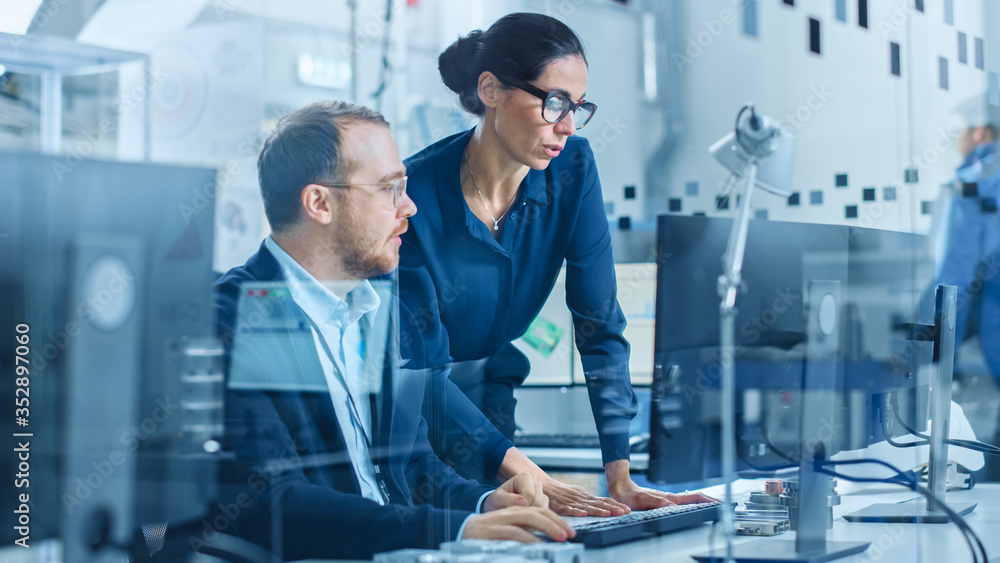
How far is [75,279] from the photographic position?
1.87 metres

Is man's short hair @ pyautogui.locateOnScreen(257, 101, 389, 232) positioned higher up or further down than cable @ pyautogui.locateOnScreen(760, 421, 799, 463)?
higher up

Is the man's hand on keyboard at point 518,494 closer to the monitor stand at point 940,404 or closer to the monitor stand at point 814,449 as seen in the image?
the monitor stand at point 814,449

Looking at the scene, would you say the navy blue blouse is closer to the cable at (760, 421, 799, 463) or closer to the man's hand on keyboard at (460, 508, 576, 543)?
the cable at (760, 421, 799, 463)

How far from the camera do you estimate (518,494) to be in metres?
1.47

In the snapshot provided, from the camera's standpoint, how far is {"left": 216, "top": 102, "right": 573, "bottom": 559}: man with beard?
1.39 metres

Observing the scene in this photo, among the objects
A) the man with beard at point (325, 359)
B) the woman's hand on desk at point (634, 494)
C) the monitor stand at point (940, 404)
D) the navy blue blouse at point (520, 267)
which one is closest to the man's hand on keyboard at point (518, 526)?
the man with beard at point (325, 359)

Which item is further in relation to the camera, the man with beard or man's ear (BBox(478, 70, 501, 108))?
man's ear (BBox(478, 70, 501, 108))

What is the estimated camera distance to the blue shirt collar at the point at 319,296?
1.45 metres

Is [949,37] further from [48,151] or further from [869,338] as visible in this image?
[48,151]

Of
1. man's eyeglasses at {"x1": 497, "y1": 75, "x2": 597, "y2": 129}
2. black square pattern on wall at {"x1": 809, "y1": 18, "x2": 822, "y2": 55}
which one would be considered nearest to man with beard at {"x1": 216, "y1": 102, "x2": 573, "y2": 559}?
man's eyeglasses at {"x1": 497, "y1": 75, "x2": 597, "y2": 129}

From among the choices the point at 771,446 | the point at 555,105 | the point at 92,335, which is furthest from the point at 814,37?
the point at 92,335

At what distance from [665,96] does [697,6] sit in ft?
0.65

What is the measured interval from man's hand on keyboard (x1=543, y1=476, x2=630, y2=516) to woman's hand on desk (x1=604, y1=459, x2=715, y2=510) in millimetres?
28

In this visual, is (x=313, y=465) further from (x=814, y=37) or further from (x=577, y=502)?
(x=814, y=37)
